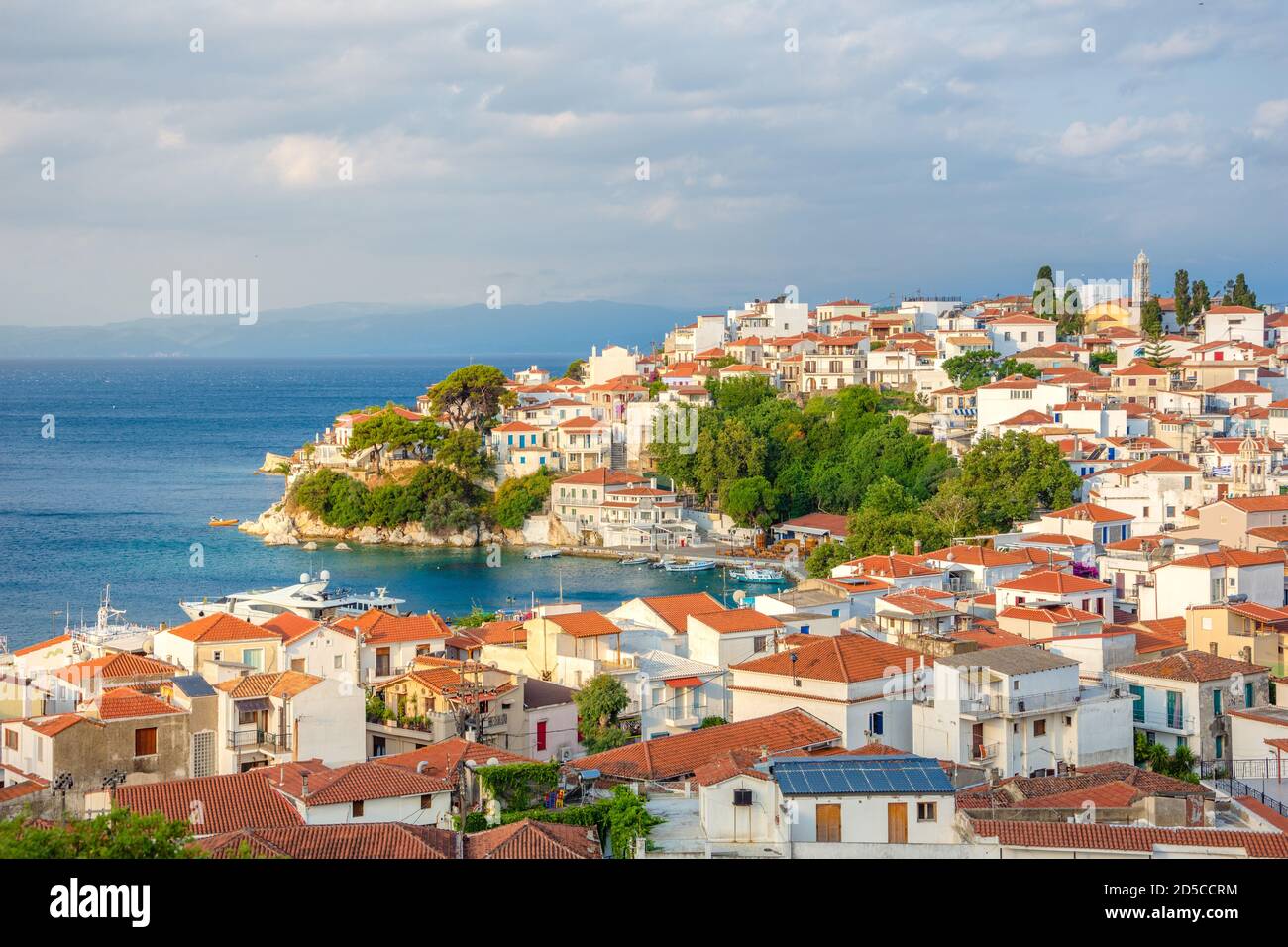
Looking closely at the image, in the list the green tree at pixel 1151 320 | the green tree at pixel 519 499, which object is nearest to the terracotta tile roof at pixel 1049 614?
the green tree at pixel 519 499

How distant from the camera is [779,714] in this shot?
8.91 metres

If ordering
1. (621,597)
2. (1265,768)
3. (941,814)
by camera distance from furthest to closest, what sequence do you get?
(621,597), (1265,768), (941,814)

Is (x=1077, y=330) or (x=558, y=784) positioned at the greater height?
(x=1077, y=330)

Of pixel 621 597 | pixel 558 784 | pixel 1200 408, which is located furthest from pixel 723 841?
pixel 1200 408

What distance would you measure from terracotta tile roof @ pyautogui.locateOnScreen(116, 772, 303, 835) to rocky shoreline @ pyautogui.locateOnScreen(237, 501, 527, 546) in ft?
68.3

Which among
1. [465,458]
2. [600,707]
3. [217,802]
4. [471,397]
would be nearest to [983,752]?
[600,707]

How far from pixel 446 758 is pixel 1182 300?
98.6 ft

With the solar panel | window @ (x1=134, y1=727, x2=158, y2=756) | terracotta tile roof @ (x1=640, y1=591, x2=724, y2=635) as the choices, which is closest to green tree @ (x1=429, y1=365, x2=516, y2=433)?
terracotta tile roof @ (x1=640, y1=591, x2=724, y2=635)

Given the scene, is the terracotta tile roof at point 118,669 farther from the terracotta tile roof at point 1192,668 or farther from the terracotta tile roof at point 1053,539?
the terracotta tile roof at point 1053,539

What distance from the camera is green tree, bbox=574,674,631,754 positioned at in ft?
32.2
